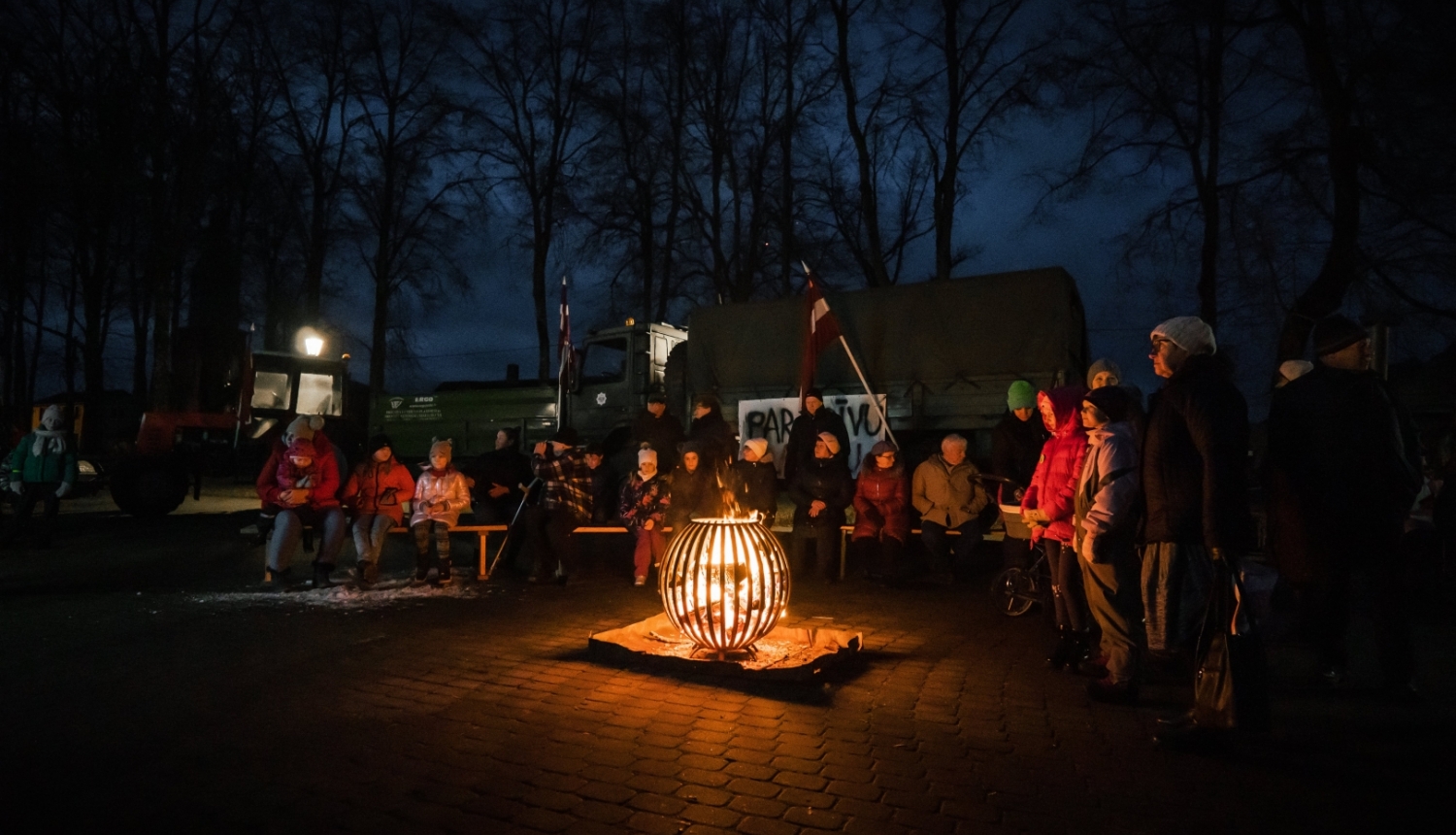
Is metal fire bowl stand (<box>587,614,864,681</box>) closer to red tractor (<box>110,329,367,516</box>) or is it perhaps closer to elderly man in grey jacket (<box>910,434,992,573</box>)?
elderly man in grey jacket (<box>910,434,992,573</box>)

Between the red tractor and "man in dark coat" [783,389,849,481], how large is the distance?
10.1 metres

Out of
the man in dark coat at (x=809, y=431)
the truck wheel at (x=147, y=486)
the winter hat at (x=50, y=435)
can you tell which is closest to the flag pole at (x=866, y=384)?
the man in dark coat at (x=809, y=431)

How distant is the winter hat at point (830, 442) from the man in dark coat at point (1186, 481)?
16.2 ft

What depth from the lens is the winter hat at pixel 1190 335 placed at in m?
4.36

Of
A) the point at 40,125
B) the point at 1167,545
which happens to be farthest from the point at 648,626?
the point at 40,125

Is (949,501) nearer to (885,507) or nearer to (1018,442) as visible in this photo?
(885,507)

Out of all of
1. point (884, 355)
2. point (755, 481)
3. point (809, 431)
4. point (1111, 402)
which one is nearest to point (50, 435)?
point (755, 481)

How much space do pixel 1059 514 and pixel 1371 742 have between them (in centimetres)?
182

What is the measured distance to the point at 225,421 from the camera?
1852 centimetres

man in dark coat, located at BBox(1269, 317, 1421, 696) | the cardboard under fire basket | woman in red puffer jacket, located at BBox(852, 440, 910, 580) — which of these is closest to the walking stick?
woman in red puffer jacket, located at BBox(852, 440, 910, 580)

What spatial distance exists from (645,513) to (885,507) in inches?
91.0

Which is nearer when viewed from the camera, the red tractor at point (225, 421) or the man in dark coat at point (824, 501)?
the man in dark coat at point (824, 501)

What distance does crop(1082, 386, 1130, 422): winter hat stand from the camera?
15.4 ft

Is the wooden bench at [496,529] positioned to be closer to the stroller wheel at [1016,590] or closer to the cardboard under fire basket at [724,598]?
the stroller wheel at [1016,590]
